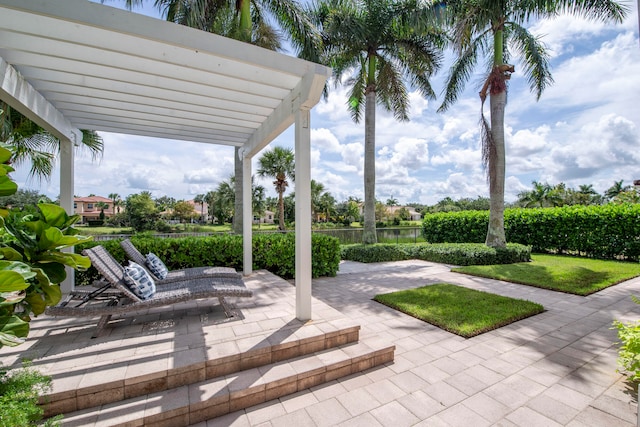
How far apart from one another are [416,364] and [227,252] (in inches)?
179

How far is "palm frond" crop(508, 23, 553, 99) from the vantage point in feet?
31.8

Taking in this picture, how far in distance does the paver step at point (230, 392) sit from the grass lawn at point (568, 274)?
207 inches

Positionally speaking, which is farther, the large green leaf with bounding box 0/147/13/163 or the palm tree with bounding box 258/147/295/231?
the palm tree with bounding box 258/147/295/231

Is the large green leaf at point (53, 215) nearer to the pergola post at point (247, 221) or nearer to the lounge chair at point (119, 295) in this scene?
the lounge chair at point (119, 295)

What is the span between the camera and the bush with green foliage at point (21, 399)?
139cm

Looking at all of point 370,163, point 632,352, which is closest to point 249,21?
point 370,163

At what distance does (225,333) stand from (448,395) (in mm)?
2189

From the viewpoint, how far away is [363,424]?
2150mm

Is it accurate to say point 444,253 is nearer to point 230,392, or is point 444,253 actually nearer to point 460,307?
point 460,307

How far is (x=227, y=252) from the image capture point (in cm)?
634

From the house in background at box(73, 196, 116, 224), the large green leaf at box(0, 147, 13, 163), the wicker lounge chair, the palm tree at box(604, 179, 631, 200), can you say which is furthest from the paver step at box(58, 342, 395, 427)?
the house in background at box(73, 196, 116, 224)

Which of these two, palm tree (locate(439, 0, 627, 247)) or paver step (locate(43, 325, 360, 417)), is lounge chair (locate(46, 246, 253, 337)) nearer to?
paver step (locate(43, 325, 360, 417))

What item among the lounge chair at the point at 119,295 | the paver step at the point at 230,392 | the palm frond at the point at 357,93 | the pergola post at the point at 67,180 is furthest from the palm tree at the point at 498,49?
the pergola post at the point at 67,180

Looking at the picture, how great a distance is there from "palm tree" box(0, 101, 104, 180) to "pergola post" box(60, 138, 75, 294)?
2.12 meters
